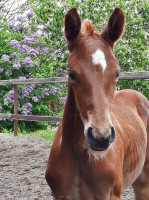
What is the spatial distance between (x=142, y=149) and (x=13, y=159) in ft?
10.5

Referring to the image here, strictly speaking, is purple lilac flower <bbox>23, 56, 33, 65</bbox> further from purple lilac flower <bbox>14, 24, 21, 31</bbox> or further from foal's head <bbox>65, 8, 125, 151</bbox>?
foal's head <bbox>65, 8, 125, 151</bbox>

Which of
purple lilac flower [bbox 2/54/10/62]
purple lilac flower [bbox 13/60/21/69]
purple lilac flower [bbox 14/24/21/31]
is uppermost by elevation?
purple lilac flower [bbox 14/24/21/31]

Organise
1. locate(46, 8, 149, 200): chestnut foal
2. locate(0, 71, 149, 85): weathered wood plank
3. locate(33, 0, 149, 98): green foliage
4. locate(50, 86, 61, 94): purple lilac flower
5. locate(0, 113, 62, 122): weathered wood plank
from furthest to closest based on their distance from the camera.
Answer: locate(50, 86, 61, 94): purple lilac flower
locate(33, 0, 149, 98): green foliage
locate(0, 113, 62, 122): weathered wood plank
locate(0, 71, 149, 85): weathered wood plank
locate(46, 8, 149, 200): chestnut foal

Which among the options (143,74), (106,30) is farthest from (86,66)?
(143,74)

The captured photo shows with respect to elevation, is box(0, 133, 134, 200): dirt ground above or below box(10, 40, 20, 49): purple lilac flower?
below

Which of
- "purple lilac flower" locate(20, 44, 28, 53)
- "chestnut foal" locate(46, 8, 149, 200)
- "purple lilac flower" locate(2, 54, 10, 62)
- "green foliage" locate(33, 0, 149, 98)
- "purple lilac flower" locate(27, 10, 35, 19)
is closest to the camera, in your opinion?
"chestnut foal" locate(46, 8, 149, 200)

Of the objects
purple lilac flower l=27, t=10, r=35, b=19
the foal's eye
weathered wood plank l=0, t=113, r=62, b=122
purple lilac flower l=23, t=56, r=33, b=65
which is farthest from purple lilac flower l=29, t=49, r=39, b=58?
the foal's eye

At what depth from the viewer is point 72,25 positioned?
252 cm

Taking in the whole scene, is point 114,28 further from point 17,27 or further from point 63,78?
point 17,27

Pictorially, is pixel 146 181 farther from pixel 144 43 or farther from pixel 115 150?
pixel 144 43

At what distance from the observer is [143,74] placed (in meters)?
4.98

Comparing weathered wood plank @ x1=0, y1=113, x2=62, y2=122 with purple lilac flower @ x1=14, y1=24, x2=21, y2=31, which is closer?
weathered wood plank @ x1=0, y1=113, x2=62, y2=122

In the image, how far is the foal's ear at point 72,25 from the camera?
246cm

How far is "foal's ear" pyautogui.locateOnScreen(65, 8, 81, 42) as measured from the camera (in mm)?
2465
